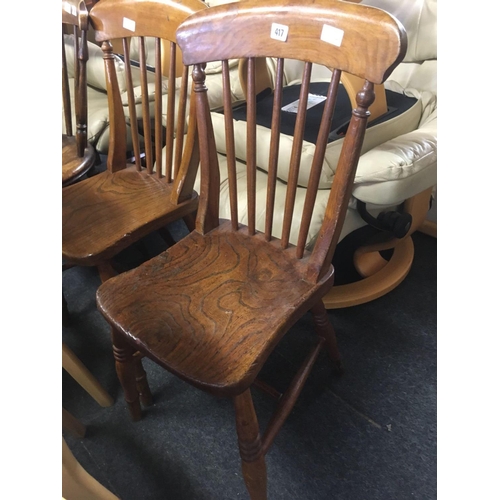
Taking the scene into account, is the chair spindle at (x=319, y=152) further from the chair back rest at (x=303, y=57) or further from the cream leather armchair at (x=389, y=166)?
the cream leather armchair at (x=389, y=166)

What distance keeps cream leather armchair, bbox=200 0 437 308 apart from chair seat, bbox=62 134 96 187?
1.25 feet

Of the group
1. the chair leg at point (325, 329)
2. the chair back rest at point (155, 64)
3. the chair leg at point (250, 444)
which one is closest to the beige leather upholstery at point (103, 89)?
the chair back rest at point (155, 64)

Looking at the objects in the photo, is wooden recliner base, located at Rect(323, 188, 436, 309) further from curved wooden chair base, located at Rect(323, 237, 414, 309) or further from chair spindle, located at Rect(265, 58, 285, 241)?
chair spindle, located at Rect(265, 58, 285, 241)

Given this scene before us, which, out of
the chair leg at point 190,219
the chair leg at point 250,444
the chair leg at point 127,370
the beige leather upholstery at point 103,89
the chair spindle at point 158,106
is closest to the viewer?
the chair leg at point 250,444

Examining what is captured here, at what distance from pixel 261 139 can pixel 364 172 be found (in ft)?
0.92

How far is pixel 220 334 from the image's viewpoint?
27.9 inches

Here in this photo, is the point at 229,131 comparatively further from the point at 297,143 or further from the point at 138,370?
the point at 138,370

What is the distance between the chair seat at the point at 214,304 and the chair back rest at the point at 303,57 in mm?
58

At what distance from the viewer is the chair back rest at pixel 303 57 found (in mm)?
594

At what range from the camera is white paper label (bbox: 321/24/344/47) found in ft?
2.03
